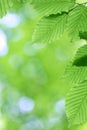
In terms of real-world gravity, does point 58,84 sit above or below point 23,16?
below

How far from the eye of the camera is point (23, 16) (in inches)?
331

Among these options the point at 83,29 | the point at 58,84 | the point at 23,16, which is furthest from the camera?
the point at 23,16

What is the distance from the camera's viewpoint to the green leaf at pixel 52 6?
1.24m

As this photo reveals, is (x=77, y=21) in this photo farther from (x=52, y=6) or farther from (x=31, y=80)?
(x=31, y=80)

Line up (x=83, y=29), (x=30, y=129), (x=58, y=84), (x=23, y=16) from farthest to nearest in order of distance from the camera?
(x=23, y=16), (x=30, y=129), (x=58, y=84), (x=83, y=29)

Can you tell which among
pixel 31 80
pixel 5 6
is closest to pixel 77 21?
pixel 5 6

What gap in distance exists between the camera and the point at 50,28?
132 cm

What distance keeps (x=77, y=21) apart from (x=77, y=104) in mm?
287

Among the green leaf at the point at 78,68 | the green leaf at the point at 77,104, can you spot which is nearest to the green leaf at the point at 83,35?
the green leaf at the point at 78,68

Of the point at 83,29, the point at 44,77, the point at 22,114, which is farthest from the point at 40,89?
the point at 83,29

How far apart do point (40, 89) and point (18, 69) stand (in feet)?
2.34

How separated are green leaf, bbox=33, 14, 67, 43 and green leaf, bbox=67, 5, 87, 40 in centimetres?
3

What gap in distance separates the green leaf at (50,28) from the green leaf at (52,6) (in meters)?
0.03

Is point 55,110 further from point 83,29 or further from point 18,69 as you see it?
point 83,29
